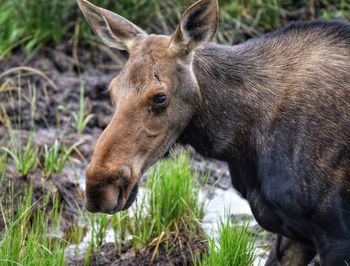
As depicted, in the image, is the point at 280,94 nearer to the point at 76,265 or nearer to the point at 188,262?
the point at 188,262

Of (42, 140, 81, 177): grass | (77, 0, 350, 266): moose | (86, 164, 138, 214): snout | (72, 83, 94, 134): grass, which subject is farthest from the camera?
(72, 83, 94, 134): grass

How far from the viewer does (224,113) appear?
20.2 ft

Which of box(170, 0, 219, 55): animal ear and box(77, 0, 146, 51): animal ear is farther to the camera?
box(77, 0, 146, 51): animal ear

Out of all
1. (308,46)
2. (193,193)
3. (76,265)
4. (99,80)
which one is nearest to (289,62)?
(308,46)

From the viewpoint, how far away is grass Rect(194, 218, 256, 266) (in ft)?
20.5

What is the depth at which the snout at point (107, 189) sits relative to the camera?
5496mm

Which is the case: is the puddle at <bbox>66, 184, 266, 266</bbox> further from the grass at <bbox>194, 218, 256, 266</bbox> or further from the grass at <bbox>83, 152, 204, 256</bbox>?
the grass at <bbox>194, 218, 256, 266</bbox>

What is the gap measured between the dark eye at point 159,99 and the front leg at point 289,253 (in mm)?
1294

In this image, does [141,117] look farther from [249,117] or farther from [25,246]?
[25,246]

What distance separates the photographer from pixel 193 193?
742cm

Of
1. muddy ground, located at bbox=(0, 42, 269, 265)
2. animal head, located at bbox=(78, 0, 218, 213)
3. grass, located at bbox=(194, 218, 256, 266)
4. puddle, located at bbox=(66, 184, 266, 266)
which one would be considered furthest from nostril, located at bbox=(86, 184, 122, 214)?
muddy ground, located at bbox=(0, 42, 269, 265)

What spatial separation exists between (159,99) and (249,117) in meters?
0.62

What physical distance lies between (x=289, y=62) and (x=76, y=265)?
6.69ft

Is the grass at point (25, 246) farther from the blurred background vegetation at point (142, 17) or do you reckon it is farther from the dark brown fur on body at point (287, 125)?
the blurred background vegetation at point (142, 17)
